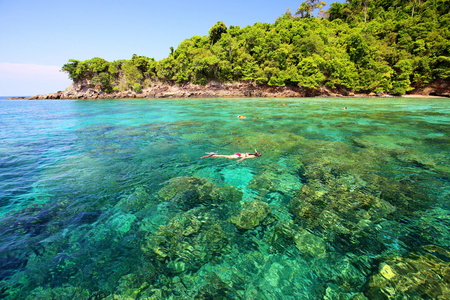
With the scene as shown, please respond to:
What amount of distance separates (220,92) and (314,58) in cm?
2952

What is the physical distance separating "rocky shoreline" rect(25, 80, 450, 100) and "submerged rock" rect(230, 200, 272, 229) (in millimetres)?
57174

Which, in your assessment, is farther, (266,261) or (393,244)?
(393,244)

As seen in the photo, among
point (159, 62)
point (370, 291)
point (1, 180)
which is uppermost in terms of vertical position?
point (159, 62)

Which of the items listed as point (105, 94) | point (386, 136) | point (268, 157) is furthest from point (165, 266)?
point (105, 94)

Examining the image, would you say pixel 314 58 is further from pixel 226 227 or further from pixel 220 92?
pixel 226 227

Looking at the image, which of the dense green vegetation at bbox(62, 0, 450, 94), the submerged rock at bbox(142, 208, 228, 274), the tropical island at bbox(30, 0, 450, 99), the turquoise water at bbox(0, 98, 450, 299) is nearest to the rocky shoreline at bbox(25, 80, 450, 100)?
the tropical island at bbox(30, 0, 450, 99)

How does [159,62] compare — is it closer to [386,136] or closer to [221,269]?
[386,136]

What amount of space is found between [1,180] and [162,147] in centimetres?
633

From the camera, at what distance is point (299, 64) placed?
53.8 meters

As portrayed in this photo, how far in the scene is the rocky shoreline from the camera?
51.5 meters

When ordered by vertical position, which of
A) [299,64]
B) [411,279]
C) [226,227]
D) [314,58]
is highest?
[314,58]

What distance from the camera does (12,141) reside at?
12836 millimetres

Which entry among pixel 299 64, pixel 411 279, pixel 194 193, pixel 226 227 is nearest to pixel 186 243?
pixel 226 227

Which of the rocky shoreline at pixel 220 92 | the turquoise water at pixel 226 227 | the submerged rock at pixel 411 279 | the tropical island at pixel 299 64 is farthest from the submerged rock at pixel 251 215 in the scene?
the rocky shoreline at pixel 220 92
